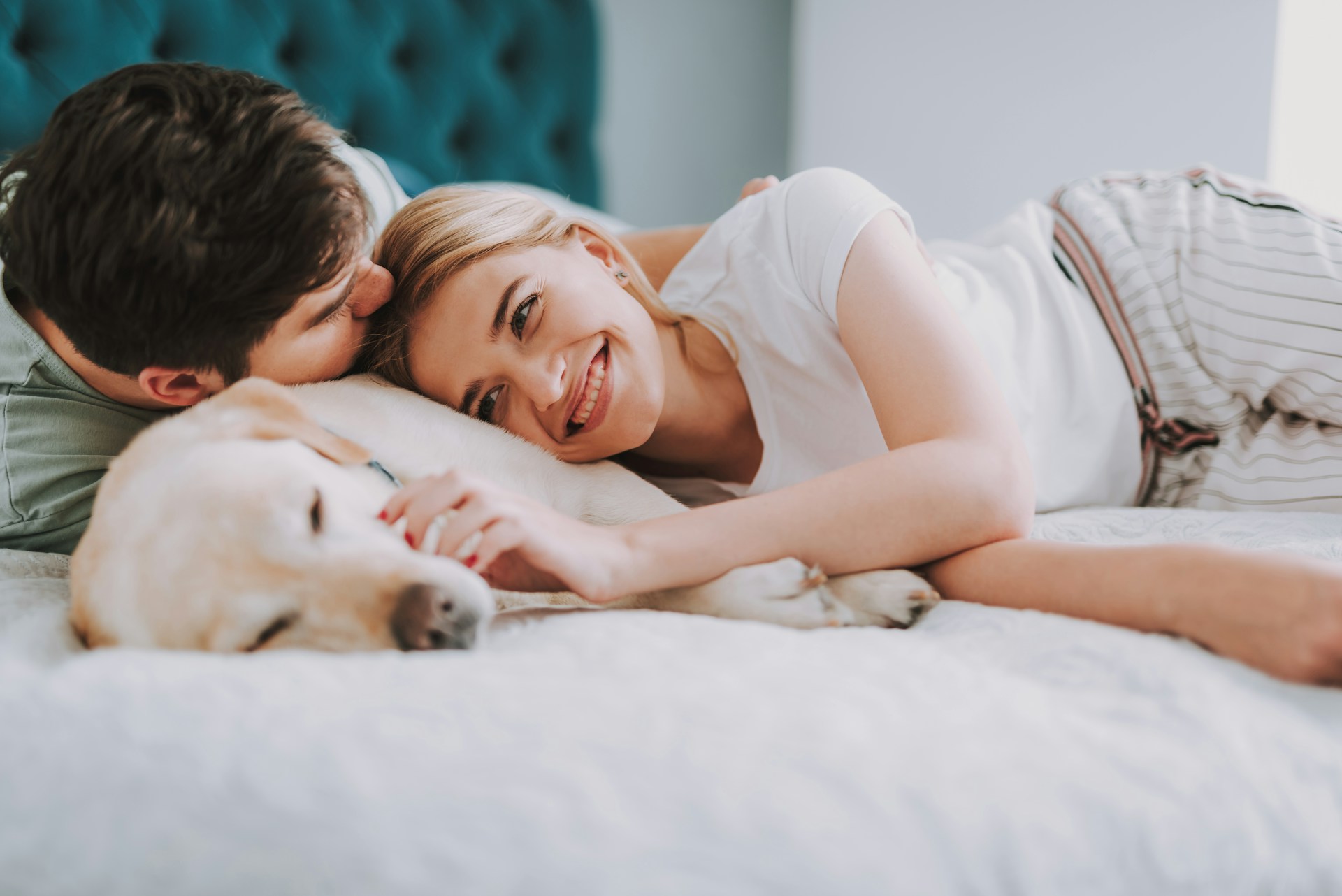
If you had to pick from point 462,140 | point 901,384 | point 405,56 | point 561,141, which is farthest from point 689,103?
point 901,384

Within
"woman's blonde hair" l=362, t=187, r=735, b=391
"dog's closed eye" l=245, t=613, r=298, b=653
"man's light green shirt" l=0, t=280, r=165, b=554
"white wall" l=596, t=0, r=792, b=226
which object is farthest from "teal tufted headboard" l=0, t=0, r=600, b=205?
"dog's closed eye" l=245, t=613, r=298, b=653

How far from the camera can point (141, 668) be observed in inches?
30.7

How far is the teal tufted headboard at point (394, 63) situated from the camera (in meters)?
2.45

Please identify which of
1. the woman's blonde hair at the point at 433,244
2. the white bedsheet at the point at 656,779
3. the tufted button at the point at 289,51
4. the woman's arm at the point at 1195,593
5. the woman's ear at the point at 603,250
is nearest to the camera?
the white bedsheet at the point at 656,779

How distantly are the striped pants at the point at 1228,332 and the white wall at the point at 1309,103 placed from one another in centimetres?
195

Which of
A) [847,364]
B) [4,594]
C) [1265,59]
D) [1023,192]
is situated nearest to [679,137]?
[1023,192]

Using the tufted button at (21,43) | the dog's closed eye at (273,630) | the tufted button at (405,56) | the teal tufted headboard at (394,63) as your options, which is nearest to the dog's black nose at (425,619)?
the dog's closed eye at (273,630)

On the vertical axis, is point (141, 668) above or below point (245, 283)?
below

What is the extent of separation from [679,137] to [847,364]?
2.78m

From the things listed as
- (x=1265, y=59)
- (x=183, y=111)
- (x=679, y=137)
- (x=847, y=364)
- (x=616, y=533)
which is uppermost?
(x=1265, y=59)

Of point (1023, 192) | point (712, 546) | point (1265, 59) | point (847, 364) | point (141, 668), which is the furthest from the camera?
point (1023, 192)

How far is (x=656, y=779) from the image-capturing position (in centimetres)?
67

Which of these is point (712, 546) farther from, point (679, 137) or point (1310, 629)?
point (679, 137)

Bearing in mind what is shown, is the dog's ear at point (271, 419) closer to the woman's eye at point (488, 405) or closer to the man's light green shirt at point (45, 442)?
the woman's eye at point (488, 405)
